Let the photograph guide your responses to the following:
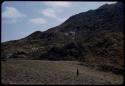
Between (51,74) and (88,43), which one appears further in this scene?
(88,43)

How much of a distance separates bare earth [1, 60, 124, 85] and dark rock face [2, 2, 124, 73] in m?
3.65

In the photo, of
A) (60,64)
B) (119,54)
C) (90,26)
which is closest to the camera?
(60,64)

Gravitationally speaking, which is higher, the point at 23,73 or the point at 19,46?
the point at 23,73

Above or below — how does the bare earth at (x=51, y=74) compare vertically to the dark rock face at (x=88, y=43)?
above

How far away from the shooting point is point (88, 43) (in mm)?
36312

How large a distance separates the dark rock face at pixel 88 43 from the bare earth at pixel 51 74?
365 cm

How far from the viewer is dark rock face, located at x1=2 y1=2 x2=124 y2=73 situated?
32.0 meters

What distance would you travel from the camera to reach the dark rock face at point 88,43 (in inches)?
1258

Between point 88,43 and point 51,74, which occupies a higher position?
point 51,74

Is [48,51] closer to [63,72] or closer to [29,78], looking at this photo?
[63,72]

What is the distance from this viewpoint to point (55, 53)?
115ft

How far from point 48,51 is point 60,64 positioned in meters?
8.12

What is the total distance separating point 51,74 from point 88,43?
14653 millimetres

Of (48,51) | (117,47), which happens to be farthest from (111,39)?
(48,51)
